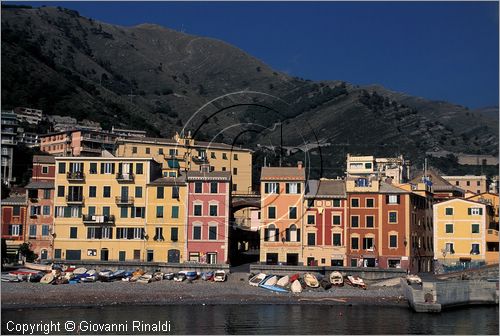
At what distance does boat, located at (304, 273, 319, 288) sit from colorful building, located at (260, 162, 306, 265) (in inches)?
255

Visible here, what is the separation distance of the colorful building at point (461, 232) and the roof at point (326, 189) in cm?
1091

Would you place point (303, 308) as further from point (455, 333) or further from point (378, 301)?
point (455, 333)

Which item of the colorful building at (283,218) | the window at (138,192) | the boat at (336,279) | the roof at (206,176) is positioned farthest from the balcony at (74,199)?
the boat at (336,279)

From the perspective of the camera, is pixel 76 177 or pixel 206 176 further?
pixel 76 177

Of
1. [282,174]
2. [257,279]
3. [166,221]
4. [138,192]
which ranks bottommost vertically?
[257,279]

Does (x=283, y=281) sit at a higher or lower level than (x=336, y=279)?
lower

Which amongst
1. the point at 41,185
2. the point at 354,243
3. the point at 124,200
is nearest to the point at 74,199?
the point at 41,185

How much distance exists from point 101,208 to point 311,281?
69.4 ft

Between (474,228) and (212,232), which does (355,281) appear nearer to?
(212,232)

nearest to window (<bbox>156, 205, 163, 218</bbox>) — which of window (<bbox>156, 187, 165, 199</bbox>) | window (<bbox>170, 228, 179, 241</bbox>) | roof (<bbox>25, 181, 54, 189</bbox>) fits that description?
window (<bbox>156, 187, 165, 199</bbox>)

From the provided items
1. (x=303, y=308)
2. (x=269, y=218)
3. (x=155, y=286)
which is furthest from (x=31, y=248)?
(x=303, y=308)

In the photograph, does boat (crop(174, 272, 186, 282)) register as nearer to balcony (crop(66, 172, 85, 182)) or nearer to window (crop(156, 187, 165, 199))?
window (crop(156, 187, 165, 199))

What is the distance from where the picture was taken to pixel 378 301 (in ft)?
193

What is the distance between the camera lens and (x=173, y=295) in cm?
5938
